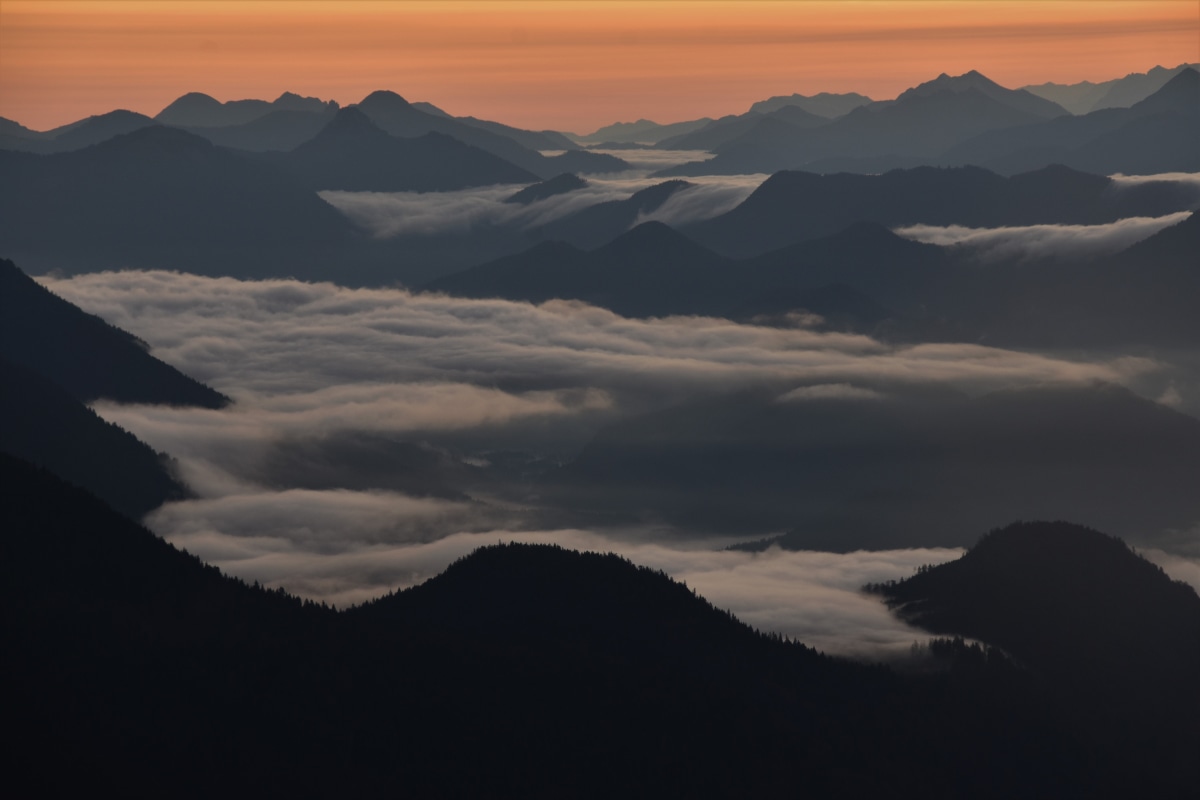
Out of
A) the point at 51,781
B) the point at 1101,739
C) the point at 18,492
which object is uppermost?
the point at 18,492

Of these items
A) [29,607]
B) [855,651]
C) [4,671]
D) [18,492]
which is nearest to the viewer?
[4,671]

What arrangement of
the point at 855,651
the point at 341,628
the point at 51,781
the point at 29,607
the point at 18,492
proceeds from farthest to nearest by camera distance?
the point at 855,651 < the point at 18,492 < the point at 341,628 < the point at 29,607 < the point at 51,781

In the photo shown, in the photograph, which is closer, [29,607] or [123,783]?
[123,783]

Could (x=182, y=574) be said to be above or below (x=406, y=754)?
above

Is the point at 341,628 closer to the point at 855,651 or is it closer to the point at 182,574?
the point at 182,574

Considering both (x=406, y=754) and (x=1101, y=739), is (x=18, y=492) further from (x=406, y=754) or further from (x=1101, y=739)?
(x=1101, y=739)

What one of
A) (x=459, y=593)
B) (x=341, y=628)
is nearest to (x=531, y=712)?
(x=341, y=628)

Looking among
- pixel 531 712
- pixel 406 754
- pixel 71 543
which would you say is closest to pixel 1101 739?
pixel 531 712
